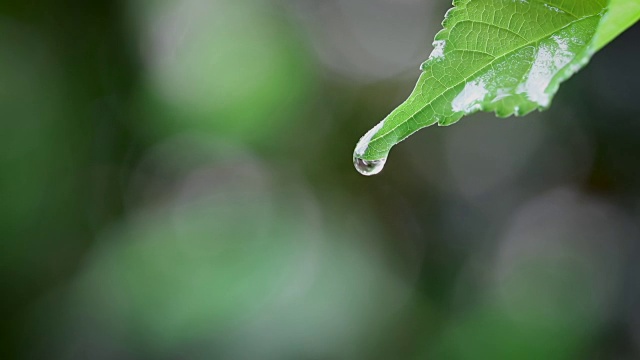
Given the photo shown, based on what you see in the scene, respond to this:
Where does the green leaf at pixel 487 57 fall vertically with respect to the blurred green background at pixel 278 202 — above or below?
below

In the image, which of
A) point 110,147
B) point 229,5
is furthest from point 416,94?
point 110,147

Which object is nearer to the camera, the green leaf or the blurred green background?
the green leaf

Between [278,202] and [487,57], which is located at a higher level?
[278,202]

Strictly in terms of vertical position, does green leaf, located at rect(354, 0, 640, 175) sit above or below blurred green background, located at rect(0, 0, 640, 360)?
below

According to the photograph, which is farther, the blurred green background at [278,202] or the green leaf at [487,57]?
the blurred green background at [278,202]

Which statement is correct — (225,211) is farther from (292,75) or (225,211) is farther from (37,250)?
(37,250)
